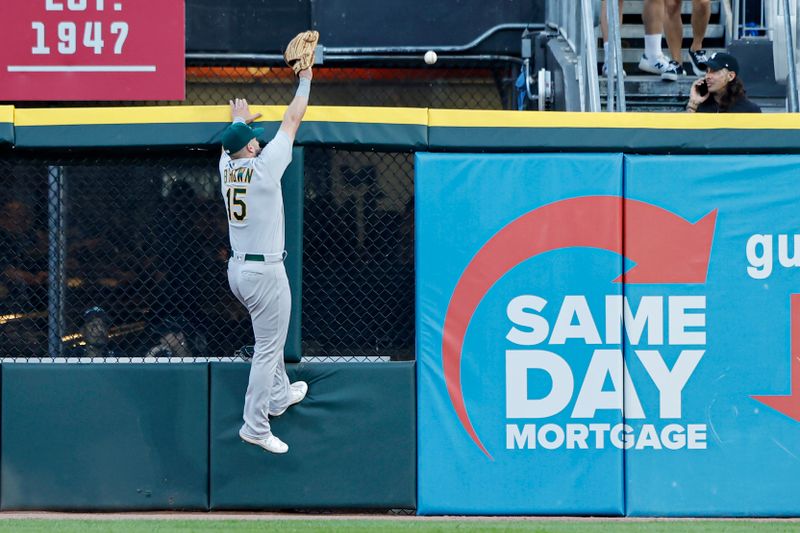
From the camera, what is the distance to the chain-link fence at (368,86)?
434 inches

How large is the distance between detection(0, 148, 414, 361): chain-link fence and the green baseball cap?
0.50 metres

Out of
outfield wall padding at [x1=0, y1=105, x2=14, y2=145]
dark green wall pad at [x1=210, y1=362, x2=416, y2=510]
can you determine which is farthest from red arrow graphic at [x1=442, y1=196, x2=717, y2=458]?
outfield wall padding at [x1=0, y1=105, x2=14, y2=145]

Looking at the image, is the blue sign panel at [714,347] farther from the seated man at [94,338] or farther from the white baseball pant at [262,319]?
the seated man at [94,338]

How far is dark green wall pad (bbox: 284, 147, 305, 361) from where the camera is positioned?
6.05m

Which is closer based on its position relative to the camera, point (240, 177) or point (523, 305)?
point (240, 177)

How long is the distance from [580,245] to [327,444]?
1691 millimetres

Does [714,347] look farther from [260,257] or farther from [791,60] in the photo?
[791,60]

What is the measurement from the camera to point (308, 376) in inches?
240

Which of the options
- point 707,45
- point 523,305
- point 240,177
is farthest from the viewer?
point 707,45

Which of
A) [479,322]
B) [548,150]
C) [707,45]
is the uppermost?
[707,45]

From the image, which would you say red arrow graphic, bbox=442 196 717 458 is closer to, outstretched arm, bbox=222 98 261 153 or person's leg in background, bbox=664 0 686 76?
outstretched arm, bbox=222 98 261 153

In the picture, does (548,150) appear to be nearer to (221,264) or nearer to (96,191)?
(221,264)

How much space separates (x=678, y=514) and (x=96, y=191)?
3.53m

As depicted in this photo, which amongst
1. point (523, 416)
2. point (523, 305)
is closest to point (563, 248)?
point (523, 305)
